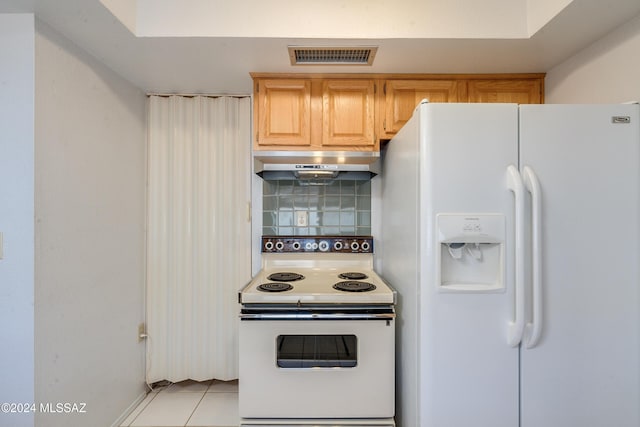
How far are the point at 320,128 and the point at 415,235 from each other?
896 mm

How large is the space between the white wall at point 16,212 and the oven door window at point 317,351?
42.5 inches

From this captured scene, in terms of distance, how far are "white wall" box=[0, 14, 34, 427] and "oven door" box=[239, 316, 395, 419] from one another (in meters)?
0.92

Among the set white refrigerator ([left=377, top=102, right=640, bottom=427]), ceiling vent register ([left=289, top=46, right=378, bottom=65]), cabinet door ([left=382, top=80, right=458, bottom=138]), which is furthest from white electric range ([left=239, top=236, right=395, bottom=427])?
ceiling vent register ([left=289, top=46, right=378, bottom=65])

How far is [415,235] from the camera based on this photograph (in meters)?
1.27

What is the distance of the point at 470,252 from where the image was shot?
46.9 inches

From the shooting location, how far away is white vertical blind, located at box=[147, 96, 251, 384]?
2.15m

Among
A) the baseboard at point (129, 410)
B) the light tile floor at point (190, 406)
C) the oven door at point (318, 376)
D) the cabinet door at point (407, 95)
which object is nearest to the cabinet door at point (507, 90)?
the cabinet door at point (407, 95)

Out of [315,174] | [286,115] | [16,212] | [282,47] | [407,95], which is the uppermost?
[282,47]

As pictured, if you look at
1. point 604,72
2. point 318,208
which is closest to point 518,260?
point 604,72

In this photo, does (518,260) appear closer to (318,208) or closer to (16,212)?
(318,208)

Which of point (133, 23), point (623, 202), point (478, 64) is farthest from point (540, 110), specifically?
point (133, 23)

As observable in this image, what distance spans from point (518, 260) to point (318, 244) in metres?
1.25

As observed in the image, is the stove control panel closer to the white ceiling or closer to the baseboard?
the white ceiling

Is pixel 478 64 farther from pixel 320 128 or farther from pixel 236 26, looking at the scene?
pixel 236 26
